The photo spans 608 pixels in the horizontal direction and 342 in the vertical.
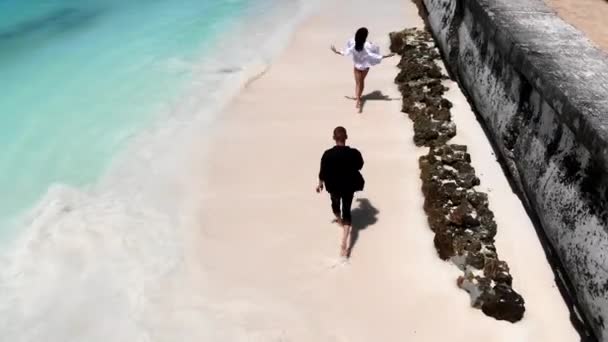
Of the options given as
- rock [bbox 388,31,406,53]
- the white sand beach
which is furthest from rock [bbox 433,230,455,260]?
rock [bbox 388,31,406,53]

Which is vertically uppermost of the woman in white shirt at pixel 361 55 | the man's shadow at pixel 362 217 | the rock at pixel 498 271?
the woman in white shirt at pixel 361 55

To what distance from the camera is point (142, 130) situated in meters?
11.3

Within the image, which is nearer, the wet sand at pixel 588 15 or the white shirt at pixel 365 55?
the wet sand at pixel 588 15

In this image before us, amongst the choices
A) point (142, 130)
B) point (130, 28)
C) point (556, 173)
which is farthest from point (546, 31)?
point (130, 28)

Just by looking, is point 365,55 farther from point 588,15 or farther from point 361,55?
point 588,15

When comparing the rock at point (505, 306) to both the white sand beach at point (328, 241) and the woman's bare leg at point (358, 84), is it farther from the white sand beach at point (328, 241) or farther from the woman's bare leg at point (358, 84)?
the woman's bare leg at point (358, 84)

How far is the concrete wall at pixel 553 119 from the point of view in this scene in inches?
232

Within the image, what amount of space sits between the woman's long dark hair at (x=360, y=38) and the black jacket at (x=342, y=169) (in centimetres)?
414

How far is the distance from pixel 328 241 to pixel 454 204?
1.76 metres

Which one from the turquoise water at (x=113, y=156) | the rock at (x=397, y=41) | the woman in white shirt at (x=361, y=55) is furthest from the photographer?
the rock at (x=397, y=41)

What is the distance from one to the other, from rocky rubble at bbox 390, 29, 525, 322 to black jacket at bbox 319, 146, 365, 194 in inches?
52.2

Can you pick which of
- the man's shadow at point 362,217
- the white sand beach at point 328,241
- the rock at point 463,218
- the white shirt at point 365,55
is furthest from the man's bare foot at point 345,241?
the white shirt at point 365,55

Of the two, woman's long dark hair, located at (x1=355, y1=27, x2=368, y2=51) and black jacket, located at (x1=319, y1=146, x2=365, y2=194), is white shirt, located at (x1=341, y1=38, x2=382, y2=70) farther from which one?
black jacket, located at (x1=319, y1=146, x2=365, y2=194)

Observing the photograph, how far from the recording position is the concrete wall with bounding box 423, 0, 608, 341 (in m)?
5.88
